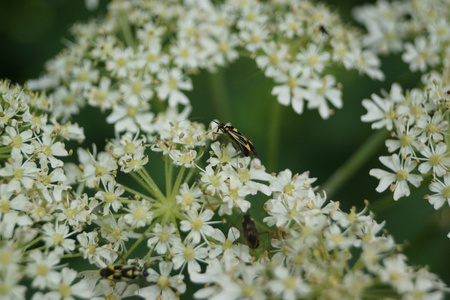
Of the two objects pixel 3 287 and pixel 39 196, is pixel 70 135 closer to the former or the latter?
pixel 39 196

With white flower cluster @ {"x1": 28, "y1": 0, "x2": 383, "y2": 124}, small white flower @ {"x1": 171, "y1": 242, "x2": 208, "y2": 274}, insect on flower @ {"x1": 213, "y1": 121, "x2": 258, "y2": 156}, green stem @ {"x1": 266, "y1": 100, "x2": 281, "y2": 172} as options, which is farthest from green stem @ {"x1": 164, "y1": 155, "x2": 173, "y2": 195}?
green stem @ {"x1": 266, "y1": 100, "x2": 281, "y2": 172}

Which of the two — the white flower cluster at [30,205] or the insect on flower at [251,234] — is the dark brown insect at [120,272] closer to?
the white flower cluster at [30,205]

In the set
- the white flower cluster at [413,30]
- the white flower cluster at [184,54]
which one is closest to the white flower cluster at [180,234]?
the white flower cluster at [184,54]

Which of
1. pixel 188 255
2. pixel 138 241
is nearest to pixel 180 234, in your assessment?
pixel 188 255

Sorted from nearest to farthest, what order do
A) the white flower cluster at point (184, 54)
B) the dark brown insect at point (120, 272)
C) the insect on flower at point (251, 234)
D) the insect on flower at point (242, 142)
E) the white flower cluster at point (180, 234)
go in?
the white flower cluster at point (180, 234)
the dark brown insect at point (120, 272)
the insect on flower at point (251, 234)
the insect on flower at point (242, 142)
the white flower cluster at point (184, 54)

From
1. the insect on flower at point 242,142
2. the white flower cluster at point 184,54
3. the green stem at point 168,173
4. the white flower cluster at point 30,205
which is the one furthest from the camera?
the white flower cluster at point 184,54

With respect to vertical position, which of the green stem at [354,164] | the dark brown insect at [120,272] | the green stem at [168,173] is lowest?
the dark brown insect at [120,272]
